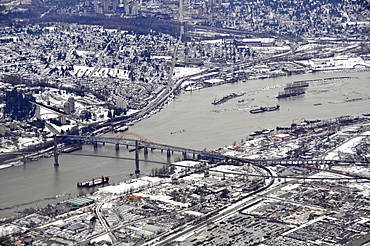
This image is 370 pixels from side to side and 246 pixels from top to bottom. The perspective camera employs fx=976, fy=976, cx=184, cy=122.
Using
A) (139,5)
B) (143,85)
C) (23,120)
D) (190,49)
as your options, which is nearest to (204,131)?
(23,120)

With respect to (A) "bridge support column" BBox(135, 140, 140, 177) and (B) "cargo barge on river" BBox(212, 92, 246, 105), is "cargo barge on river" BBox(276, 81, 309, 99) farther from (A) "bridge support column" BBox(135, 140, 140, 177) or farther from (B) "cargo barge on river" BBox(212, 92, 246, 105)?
(A) "bridge support column" BBox(135, 140, 140, 177)

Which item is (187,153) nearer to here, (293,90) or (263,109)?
(263,109)

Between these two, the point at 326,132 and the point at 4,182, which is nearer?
the point at 4,182

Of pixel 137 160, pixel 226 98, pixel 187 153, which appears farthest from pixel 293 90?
pixel 137 160

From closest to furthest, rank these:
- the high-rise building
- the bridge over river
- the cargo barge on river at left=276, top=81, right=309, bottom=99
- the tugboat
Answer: the bridge over river → the tugboat → the high-rise building → the cargo barge on river at left=276, top=81, right=309, bottom=99

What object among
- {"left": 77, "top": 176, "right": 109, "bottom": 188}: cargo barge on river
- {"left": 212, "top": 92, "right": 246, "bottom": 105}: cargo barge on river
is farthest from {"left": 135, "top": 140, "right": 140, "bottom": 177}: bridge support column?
{"left": 212, "top": 92, "right": 246, "bottom": 105}: cargo barge on river

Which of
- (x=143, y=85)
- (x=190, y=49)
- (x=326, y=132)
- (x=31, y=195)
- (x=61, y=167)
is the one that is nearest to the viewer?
(x=31, y=195)

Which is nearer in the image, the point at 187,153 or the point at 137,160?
the point at 137,160

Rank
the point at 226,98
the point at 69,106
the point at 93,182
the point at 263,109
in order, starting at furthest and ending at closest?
the point at 226,98 → the point at 69,106 → the point at 263,109 → the point at 93,182

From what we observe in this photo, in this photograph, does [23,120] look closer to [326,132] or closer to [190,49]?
[326,132]
